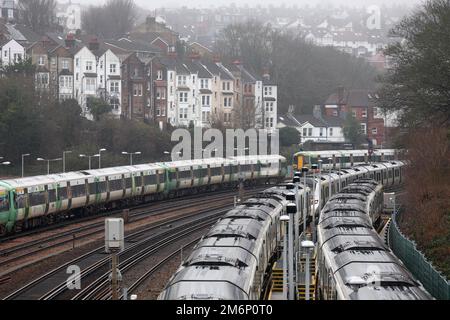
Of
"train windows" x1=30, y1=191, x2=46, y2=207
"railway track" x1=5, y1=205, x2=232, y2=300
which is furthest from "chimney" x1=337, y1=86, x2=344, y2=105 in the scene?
"train windows" x1=30, y1=191, x2=46, y2=207

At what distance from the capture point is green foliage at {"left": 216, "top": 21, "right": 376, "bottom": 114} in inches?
4651

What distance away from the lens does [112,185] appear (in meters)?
51.8

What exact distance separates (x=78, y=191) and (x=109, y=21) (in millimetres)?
103560

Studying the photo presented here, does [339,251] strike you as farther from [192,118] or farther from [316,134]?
[316,134]

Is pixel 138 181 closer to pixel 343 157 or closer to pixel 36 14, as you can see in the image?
pixel 343 157

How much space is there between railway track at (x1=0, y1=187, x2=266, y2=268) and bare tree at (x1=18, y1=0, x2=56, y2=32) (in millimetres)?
73126

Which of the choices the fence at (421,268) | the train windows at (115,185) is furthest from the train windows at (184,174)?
the fence at (421,268)

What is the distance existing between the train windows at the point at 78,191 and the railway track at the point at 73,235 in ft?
6.51

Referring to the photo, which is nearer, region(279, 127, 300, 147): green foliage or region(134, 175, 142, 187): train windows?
region(134, 175, 142, 187): train windows

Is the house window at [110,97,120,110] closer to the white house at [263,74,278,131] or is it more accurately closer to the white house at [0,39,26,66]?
the white house at [0,39,26,66]

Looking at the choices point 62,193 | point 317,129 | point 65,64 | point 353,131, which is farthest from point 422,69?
point 317,129

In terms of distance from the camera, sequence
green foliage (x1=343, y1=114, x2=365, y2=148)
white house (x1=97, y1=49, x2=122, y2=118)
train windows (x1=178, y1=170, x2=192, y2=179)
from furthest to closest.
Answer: green foliage (x1=343, y1=114, x2=365, y2=148) < white house (x1=97, y1=49, x2=122, y2=118) < train windows (x1=178, y1=170, x2=192, y2=179)

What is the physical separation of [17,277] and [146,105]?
60860 mm
